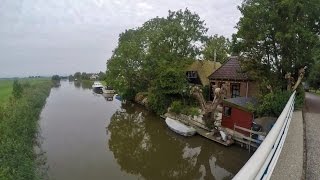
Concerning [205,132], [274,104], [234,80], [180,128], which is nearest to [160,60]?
[234,80]

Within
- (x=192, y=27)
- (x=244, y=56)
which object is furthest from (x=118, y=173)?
(x=192, y=27)

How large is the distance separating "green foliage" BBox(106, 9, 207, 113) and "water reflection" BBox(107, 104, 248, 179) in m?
5.98

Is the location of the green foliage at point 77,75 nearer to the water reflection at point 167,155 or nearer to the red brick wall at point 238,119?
the water reflection at point 167,155

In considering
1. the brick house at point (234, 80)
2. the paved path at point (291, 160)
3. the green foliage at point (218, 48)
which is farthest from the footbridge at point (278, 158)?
the green foliage at point (218, 48)

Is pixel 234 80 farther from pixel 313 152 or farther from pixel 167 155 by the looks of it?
pixel 313 152

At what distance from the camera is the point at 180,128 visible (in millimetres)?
26984

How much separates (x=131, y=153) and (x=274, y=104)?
36.9ft

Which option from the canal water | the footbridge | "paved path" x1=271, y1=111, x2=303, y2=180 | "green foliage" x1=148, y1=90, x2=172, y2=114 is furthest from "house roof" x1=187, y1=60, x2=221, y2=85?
"paved path" x1=271, y1=111, x2=303, y2=180

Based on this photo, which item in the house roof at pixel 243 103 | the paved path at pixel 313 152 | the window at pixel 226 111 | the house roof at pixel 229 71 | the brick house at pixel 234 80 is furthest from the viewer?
the house roof at pixel 229 71

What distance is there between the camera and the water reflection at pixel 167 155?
18.5 metres

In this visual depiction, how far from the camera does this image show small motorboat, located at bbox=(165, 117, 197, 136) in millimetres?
25806

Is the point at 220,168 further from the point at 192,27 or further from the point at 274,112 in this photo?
the point at 192,27

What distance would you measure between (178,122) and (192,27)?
684 inches

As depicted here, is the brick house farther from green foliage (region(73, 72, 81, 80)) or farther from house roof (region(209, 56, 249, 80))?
green foliage (region(73, 72, 81, 80))
